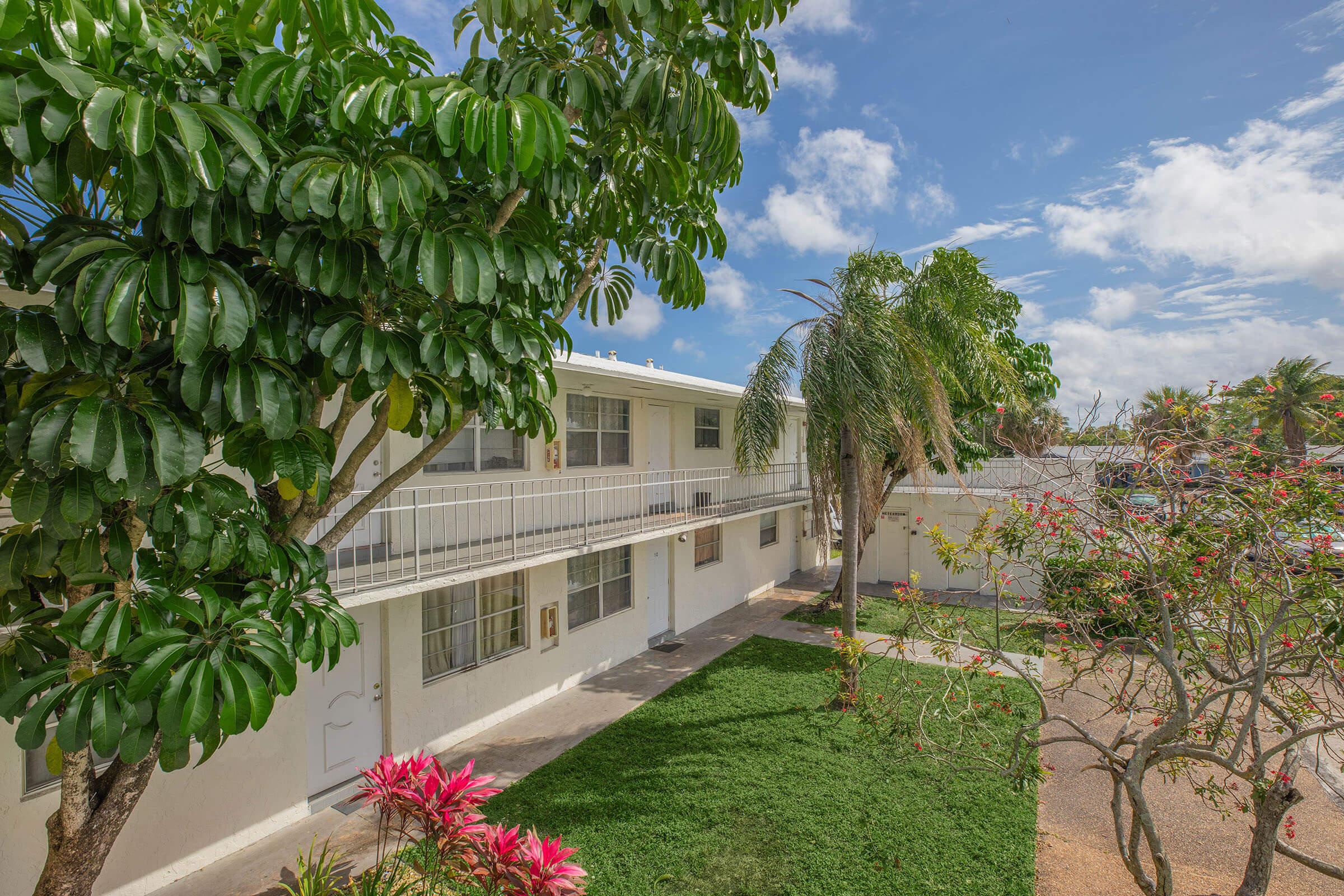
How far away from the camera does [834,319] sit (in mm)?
9484

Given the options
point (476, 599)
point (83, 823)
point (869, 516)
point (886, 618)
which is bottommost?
point (886, 618)

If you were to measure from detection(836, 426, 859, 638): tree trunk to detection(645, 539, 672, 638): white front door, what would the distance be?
4.17 m

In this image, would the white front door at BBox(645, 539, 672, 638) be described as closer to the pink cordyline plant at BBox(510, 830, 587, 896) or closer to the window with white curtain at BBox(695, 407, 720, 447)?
the window with white curtain at BBox(695, 407, 720, 447)

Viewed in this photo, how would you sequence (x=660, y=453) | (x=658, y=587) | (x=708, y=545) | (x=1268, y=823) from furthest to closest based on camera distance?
(x=708, y=545)
(x=660, y=453)
(x=658, y=587)
(x=1268, y=823)

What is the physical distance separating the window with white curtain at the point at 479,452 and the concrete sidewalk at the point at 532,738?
148 inches

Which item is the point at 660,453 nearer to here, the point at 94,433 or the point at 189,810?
the point at 189,810

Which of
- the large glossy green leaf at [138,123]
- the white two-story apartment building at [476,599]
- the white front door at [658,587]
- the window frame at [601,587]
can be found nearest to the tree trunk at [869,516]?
the white two-story apartment building at [476,599]

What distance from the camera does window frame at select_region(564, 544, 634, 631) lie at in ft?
34.8

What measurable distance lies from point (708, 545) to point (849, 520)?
5.53 metres

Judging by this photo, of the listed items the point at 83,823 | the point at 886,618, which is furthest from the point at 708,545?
the point at 83,823

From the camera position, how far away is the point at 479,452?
9070 millimetres

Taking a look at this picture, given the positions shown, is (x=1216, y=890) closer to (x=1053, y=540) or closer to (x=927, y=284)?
(x=1053, y=540)

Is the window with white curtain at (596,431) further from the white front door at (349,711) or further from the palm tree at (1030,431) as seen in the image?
the palm tree at (1030,431)

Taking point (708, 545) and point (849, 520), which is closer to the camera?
point (849, 520)
